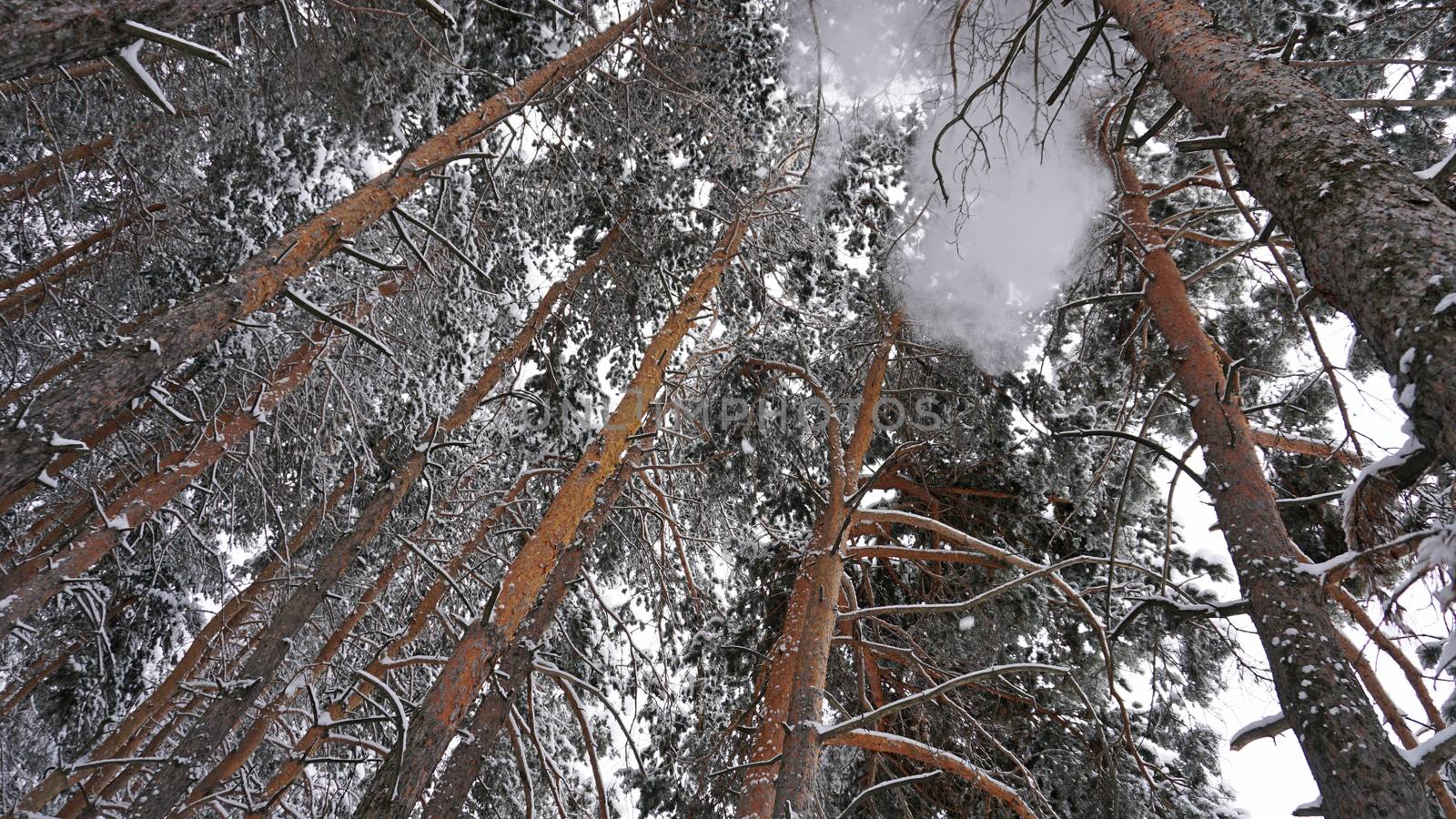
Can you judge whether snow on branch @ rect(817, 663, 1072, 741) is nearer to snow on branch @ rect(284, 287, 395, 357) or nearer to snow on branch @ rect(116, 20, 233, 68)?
snow on branch @ rect(284, 287, 395, 357)

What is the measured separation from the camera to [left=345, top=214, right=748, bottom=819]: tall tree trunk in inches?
137

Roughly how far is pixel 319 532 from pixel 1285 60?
1022cm

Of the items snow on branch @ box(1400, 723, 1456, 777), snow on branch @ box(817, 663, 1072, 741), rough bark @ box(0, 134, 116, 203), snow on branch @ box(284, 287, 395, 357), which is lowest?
snow on branch @ box(1400, 723, 1456, 777)

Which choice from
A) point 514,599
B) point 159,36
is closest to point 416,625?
point 514,599

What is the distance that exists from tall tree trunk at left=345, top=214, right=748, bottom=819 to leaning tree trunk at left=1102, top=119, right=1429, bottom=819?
357 centimetres

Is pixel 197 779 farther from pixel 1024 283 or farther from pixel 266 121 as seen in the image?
pixel 1024 283

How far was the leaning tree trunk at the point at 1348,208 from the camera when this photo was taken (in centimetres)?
124

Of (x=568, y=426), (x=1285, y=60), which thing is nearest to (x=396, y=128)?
(x=568, y=426)

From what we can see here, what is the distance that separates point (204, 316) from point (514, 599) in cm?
235

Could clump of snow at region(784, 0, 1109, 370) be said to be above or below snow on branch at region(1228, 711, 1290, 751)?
above

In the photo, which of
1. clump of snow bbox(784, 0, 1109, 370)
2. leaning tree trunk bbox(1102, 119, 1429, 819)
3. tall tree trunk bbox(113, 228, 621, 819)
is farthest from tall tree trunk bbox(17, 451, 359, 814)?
leaning tree trunk bbox(1102, 119, 1429, 819)

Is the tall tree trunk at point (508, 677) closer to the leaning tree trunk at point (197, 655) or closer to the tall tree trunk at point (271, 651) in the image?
the tall tree trunk at point (271, 651)

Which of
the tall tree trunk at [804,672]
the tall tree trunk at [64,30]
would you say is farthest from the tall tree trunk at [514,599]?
the tall tree trunk at [64,30]

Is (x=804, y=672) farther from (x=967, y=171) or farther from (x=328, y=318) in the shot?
(x=967, y=171)
